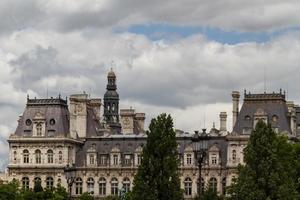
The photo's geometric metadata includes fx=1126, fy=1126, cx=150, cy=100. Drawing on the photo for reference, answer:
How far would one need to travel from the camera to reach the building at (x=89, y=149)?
162m

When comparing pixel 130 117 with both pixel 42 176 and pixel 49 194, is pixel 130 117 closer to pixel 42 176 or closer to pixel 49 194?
pixel 42 176

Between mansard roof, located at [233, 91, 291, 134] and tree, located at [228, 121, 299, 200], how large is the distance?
51.7 metres

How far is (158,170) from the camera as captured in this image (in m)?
101

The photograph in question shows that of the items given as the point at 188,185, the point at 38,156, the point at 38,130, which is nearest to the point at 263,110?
the point at 188,185

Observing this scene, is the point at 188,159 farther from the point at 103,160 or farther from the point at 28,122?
the point at 28,122

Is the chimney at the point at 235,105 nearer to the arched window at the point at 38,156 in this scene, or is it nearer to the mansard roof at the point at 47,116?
the mansard roof at the point at 47,116

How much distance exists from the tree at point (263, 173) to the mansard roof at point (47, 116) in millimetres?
64310

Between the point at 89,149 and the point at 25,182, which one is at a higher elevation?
the point at 89,149

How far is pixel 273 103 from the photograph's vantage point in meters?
161

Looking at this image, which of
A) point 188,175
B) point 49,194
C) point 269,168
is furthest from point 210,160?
point 269,168

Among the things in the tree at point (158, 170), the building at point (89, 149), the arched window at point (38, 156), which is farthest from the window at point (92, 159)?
the tree at point (158, 170)

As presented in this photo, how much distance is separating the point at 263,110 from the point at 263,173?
5690 centimetres

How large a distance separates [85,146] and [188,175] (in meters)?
16.8

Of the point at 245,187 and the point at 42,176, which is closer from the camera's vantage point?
the point at 245,187
